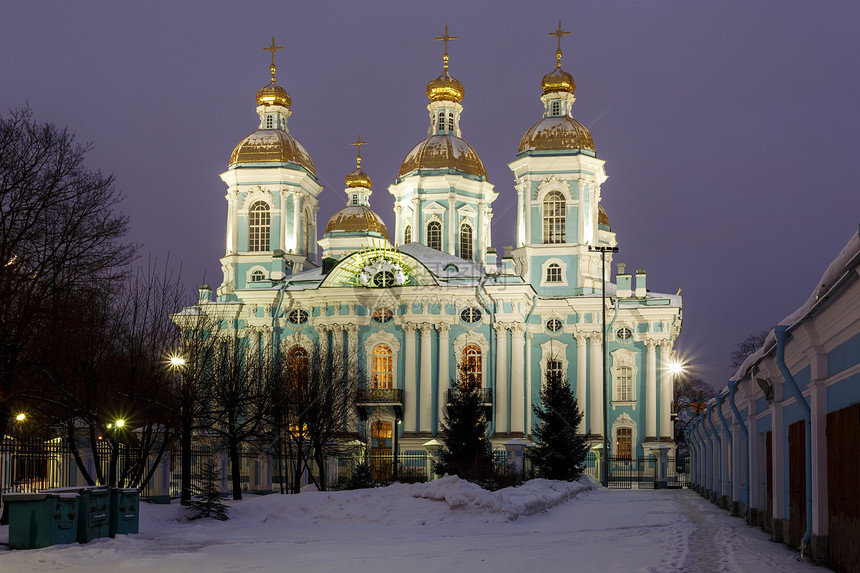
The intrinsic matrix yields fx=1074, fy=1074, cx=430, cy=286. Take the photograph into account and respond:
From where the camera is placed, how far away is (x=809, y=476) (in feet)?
42.7

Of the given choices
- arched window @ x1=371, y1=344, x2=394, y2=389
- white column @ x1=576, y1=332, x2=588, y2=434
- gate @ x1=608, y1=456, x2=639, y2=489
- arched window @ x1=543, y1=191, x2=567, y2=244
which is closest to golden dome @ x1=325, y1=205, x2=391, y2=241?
arched window @ x1=543, y1=191, x2=567, y2=244

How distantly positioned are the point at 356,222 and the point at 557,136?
17.0m

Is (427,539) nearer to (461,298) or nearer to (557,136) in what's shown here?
(461,298)

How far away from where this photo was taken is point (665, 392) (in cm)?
5312

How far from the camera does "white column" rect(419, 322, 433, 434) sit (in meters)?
51.6

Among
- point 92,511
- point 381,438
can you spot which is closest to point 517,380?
point 381,438

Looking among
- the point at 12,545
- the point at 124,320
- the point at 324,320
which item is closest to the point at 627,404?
the point at 324,320

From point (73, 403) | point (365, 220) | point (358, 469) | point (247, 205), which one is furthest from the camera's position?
point (365, 220)

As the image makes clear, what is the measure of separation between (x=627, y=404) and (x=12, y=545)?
42.6 m

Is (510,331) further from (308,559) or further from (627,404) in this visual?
(308,559)

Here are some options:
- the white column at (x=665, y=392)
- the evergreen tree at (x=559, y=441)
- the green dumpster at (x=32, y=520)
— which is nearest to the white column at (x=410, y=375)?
the evergreen tree at (x=559, y=441)

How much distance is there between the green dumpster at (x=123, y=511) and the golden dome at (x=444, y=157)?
4418 centimetres

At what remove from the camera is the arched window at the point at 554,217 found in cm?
5578

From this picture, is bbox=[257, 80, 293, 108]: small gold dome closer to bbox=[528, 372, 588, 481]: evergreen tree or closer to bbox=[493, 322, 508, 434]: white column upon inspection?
bbox=[493, 322, 508, 434]: white column
